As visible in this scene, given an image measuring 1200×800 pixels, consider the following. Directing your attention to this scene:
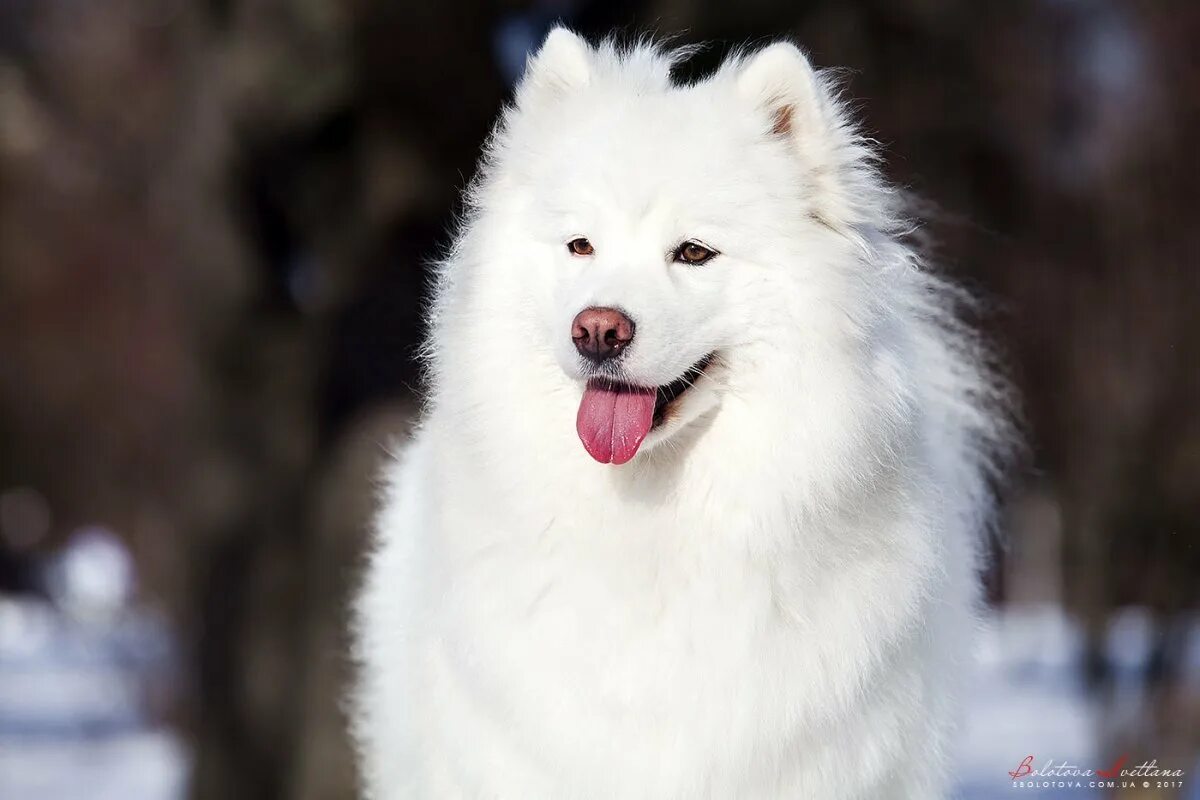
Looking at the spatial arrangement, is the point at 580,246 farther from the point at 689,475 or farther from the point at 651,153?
the point at 689,475

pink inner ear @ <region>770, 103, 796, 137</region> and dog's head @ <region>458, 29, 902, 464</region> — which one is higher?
pink inner ear @ <region>770, 103, 796, 137</region>

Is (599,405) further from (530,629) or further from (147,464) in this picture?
(147,464)

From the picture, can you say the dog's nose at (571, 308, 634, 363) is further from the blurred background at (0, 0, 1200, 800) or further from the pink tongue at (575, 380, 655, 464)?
the blurred background at (0, 0, 1200, 800)

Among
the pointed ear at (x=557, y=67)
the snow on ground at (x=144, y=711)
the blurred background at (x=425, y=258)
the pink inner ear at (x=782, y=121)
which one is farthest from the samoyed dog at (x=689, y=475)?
the blurred background at (x=425, y=258)

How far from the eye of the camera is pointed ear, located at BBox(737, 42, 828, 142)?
3.88 metres

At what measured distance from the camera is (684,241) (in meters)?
3.73

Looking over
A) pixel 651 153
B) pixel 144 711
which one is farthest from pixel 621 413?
pixel 144 711

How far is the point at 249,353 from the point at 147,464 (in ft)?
62.1

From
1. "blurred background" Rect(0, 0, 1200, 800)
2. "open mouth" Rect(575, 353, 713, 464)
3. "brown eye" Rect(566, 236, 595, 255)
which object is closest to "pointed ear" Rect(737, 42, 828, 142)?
"brown eye" Rect(566, 236, 595, 255)

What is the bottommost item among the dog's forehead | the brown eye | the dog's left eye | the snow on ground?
the snow on ground

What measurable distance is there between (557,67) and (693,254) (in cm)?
86

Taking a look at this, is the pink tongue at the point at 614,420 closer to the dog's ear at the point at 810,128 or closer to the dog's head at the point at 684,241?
the dog's head at the point at 684,241

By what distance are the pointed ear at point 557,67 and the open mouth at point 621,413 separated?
1.05 m

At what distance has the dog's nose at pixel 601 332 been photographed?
137 inches
